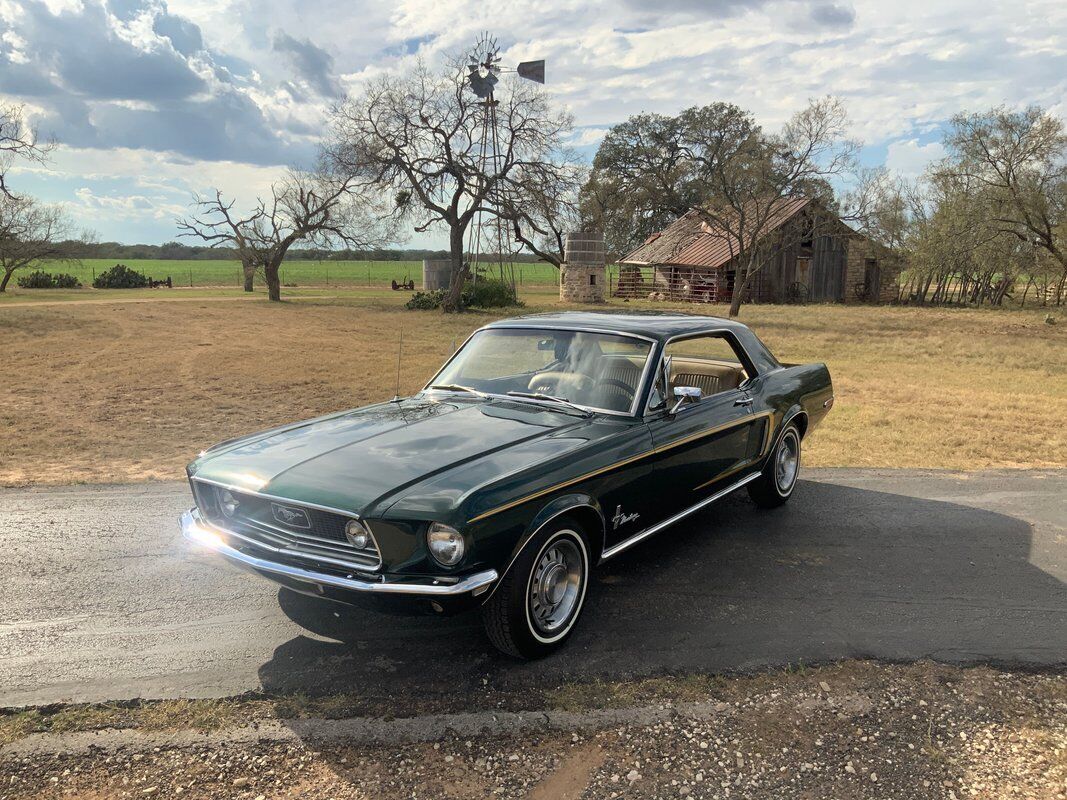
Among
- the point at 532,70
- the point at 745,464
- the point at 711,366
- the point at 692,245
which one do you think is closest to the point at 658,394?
the point at 745,464

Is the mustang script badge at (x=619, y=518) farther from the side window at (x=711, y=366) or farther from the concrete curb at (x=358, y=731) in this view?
the side window at (x=711, y=366)

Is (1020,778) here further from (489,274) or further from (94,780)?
(489,274)

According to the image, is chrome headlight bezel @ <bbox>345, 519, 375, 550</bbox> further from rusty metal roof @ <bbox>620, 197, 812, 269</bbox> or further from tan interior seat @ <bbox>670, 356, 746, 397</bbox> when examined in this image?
rusty metal roof @ <bbox>620, 197, 812, 269</bbox>

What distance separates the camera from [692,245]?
144ft

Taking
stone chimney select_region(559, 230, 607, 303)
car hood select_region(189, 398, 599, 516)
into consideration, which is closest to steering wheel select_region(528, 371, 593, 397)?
car hood select_region(189, 398, 599, 516)

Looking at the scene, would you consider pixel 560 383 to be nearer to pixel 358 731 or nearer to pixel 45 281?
pixel 358 731

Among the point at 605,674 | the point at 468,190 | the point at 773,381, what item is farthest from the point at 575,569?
the point at 468,190

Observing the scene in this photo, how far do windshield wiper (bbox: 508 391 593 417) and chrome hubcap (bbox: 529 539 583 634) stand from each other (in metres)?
0.85

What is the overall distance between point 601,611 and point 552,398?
4.04 ft

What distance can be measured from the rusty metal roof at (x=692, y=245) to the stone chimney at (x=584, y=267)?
4.61 m

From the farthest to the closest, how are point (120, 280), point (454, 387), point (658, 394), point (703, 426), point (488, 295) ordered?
point (120, 280), point (488, 295), point (454, 387), point (703, 426), point (658, 394)

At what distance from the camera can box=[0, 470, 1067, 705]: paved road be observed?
340cm

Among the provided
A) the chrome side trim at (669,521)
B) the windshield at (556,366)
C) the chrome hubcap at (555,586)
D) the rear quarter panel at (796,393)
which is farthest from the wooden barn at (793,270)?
the chrome hubcap at (555,586)

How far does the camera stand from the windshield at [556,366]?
4250mm
